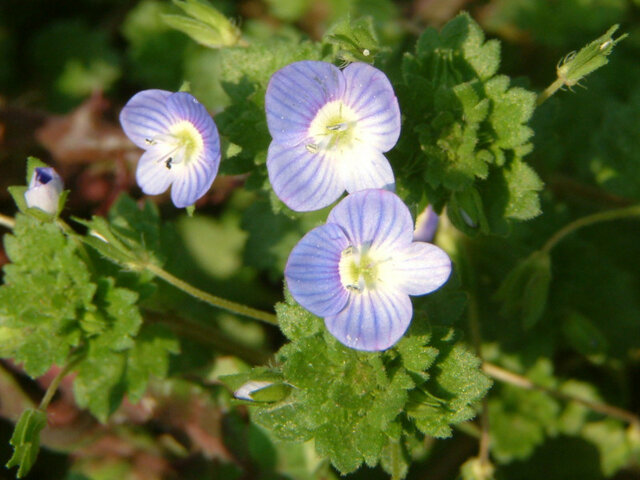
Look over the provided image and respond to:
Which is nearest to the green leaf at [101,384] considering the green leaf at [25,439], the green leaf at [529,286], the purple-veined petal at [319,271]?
the green leaf at [25,439]

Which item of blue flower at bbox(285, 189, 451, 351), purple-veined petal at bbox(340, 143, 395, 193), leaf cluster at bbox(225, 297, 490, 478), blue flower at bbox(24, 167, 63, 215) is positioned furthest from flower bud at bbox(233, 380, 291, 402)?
blue flower at bbox(24, 167, 63, 215)

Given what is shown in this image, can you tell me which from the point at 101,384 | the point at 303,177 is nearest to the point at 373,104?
the point at 303,177

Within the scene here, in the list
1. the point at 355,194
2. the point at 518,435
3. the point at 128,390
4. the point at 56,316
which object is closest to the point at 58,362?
the point at 56,316

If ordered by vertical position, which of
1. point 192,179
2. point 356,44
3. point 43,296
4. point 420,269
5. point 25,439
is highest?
point 356,44

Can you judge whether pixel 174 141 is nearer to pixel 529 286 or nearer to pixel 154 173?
pixel 154 173

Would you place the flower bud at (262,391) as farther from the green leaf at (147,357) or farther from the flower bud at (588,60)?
the flower bud at (588,60)

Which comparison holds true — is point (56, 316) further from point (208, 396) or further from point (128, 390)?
point (208, 396)

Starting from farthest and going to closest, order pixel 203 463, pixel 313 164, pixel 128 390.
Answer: pixel 203 463 → pixel 128 390 → pixel 313 164

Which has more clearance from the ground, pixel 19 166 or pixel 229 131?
pixel 229 131
